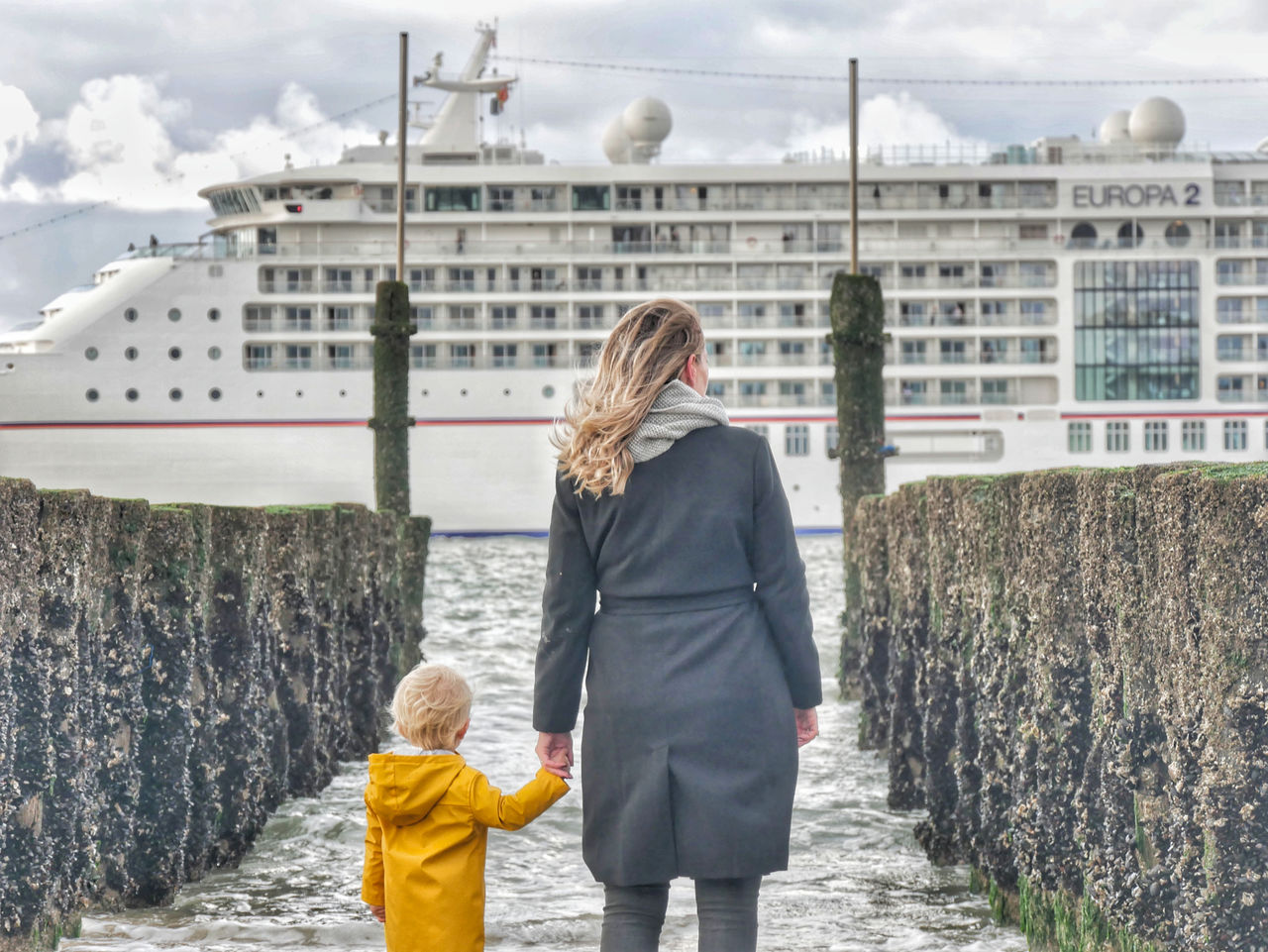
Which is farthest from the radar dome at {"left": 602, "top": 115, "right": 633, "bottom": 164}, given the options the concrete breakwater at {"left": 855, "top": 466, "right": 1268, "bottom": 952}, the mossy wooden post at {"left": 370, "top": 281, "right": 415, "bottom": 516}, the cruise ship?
the concrete breakwater at {"left": 855, "top": 466, "right": 1268, "bottom": 952}

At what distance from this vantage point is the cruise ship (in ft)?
107

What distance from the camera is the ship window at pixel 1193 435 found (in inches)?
1378

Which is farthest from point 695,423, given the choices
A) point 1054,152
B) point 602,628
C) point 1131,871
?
point 1054,152

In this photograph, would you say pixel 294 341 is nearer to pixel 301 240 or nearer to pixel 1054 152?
pixel 301 240

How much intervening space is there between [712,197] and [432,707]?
107ft

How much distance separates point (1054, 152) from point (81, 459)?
2386 cm

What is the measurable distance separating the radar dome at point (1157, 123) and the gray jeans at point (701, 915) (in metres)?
37.0

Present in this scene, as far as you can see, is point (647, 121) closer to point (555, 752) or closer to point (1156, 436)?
point (1156, 436)

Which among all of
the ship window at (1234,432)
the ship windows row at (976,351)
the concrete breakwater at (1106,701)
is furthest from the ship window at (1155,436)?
the concrete breakwater at (1106,701)

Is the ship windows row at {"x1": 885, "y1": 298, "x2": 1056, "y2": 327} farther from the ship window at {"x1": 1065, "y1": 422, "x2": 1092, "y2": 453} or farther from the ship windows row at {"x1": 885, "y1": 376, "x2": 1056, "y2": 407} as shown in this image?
the ship window at {"x1": 1065, "y1": 422, "x2": 1092, "y2": 453}

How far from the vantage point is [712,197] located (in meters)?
35.0

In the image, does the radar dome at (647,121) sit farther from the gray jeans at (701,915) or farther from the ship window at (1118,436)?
the gray jeans at (701,915)

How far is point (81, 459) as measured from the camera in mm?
33094

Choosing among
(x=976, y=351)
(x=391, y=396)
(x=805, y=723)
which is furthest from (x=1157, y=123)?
(x=805, y=723)
